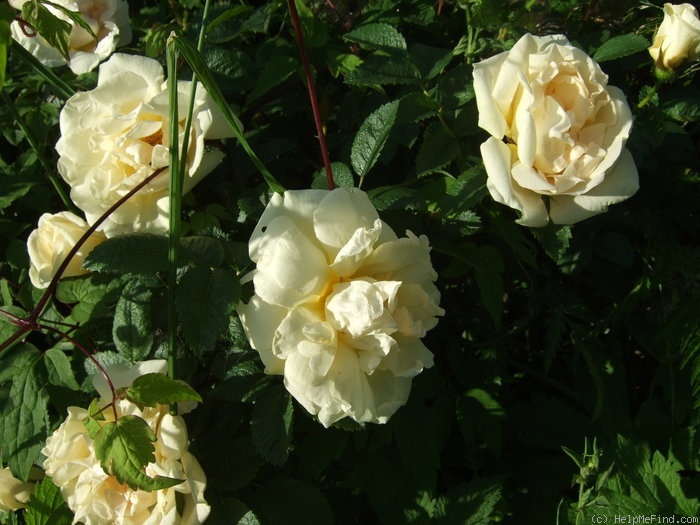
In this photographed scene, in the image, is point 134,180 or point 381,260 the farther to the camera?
point 134,180

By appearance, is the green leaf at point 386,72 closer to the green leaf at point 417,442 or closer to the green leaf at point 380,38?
the green leaf at point 380,38

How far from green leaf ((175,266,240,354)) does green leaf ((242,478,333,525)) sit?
0.40m

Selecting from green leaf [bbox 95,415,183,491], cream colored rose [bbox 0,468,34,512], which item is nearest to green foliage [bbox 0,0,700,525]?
green leaf [bbox 95,415,183,491]

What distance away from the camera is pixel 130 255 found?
953mm

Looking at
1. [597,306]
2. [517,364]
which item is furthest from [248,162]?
[597,306]

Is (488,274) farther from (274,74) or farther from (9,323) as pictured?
(9,323)

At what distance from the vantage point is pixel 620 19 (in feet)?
4.72

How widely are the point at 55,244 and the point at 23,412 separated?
29cm

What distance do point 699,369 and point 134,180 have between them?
3.74ft

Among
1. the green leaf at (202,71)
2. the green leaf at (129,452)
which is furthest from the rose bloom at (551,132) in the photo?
the green leaf at (129,452)

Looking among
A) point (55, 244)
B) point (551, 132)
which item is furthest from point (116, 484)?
point (551, 132)

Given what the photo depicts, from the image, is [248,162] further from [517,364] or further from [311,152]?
[517,364]

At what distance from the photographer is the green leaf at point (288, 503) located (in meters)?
1.13

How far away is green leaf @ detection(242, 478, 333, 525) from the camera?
3.70 feet
